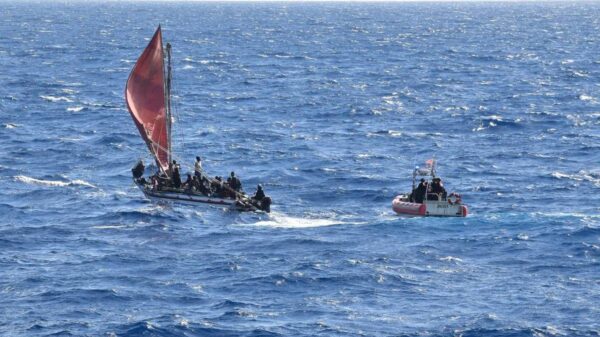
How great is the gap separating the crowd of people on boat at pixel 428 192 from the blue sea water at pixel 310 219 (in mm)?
1456

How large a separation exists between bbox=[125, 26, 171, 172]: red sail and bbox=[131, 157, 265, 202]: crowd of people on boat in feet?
7.55

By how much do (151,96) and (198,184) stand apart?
22.8 feet

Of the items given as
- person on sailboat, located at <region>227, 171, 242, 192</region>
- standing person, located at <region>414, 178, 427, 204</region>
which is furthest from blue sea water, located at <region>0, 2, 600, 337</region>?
person on sailboat, located at <region>227, 171, 242, 192</region>

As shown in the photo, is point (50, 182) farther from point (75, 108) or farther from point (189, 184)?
point (75, 108)

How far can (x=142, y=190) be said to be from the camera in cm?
6125

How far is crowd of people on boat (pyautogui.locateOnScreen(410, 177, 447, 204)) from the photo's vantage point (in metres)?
57.3

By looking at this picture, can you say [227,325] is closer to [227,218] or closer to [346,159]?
[227,218]

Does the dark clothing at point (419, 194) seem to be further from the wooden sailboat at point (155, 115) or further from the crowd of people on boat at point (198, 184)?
the wooden sailboat at point (155, 115)

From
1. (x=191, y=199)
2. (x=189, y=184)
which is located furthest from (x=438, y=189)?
(x=189, y=184)

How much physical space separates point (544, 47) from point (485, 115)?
9242 cm

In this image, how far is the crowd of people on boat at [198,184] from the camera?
5953 cm

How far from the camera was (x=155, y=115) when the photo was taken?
211 feet

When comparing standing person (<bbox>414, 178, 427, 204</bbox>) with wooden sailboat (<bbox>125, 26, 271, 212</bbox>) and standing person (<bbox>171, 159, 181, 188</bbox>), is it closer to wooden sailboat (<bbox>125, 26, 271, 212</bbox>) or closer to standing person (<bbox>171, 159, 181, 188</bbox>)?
wooden sailboat (<bbox>125, 26, 271, 212</bbox>)

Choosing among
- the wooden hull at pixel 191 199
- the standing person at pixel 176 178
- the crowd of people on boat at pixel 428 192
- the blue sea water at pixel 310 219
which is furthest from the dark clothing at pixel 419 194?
the standing person at pixel 176 178
